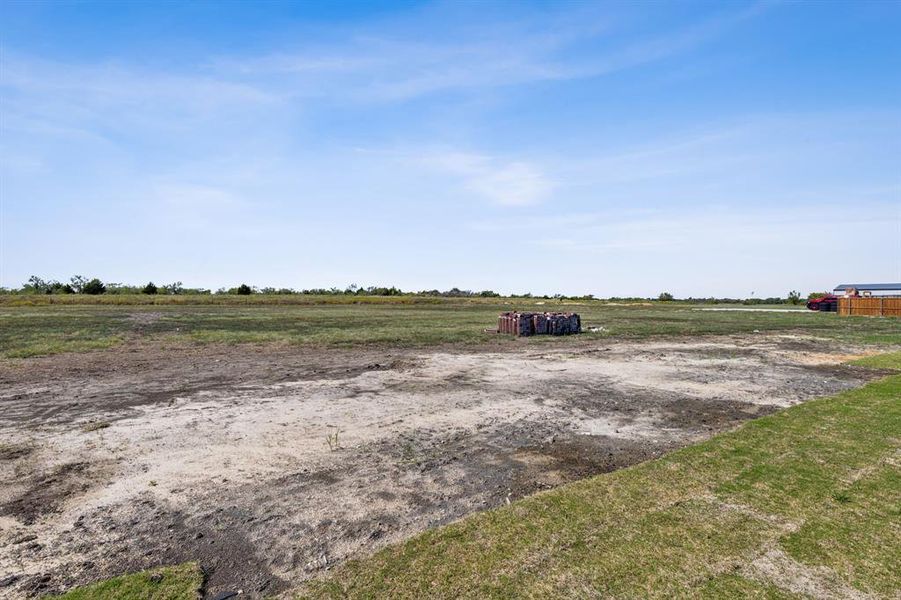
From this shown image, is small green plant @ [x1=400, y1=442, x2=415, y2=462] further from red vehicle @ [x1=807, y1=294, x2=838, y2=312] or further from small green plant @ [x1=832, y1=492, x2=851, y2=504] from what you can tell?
red vehicle @ [x1=807, y1=294, x2=838, y2=312]

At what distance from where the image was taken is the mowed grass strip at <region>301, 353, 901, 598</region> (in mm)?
3525

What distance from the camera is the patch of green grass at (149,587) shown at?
11.6ft

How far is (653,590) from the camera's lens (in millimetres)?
3453

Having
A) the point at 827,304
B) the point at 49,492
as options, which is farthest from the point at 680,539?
the point at 827,304

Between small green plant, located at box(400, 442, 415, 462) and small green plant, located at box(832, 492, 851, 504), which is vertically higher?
small green plant, located at box(832, 492, 851, 504)

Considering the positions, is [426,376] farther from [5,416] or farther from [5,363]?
[5,363]

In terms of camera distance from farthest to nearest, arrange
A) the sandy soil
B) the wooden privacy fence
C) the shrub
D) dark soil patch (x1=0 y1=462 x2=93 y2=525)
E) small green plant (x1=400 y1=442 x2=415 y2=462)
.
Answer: the shrub < the wooden privacy fence < small green plant (x1=400 y1=442 x2=415 y2=462) < dark soil patch (x1=0 y1=462 x2=93 y2=525) < the sandy soil

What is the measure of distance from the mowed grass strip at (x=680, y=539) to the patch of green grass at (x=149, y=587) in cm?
98

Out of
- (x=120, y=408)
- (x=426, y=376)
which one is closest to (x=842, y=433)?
(x=426, y=376)

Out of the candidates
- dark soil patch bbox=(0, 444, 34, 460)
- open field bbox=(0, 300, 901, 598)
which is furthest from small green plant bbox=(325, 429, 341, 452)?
dark soil patch bbox=(0, 444, 34, 460)

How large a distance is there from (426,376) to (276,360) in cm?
602

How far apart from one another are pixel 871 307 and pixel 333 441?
56215 millimetres

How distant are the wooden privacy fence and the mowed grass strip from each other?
5139 centimetres

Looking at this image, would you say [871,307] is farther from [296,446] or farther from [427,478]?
[296,446]
